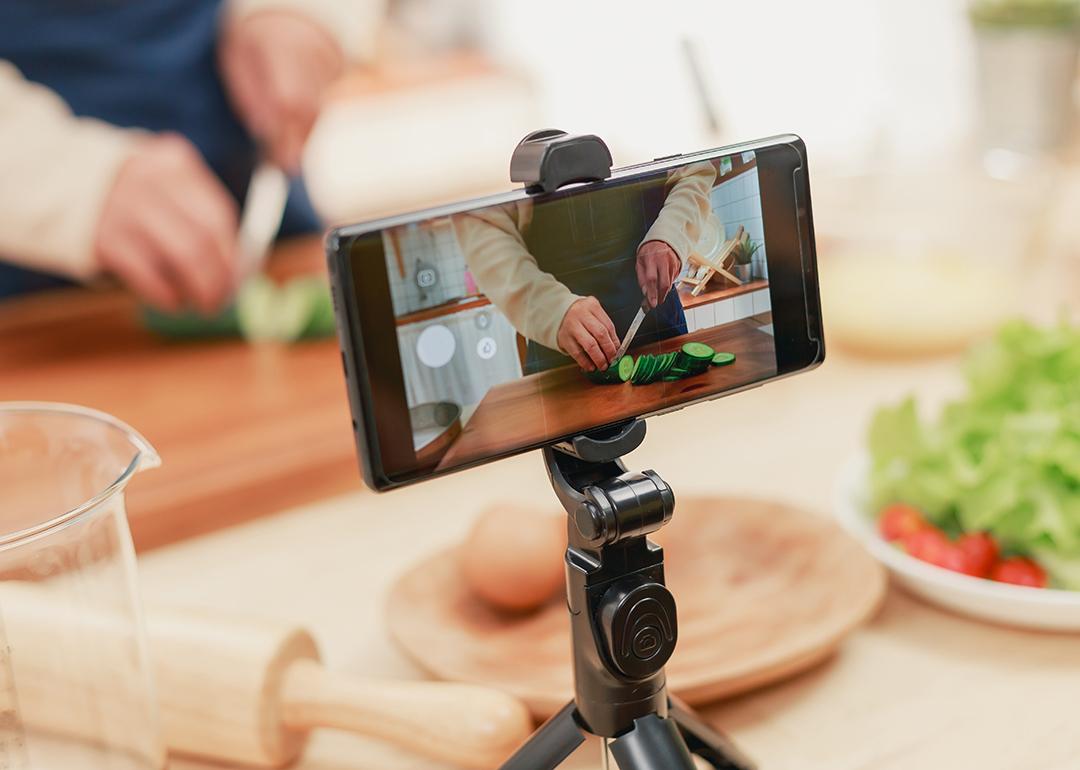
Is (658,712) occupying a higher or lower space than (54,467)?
lower

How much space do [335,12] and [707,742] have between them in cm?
140

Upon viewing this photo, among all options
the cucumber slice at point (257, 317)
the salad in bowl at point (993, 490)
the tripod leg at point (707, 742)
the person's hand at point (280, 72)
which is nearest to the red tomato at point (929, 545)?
the salad in bowl at point (993, 490)

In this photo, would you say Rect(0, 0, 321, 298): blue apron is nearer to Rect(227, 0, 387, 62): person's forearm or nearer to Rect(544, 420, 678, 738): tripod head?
Rect(227, 0, 387, 62): person's forearm

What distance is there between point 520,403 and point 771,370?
14cm

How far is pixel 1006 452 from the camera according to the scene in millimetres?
843

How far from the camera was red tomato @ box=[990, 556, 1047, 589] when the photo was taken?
830 millimetres

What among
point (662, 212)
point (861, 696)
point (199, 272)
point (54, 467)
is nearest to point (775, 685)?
point (861, 696)

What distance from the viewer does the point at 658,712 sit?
0.60m

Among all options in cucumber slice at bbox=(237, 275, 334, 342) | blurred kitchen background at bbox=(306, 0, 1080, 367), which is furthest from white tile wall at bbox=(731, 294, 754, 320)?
cucumber slice at bbox=(237, 275, 334, 342)

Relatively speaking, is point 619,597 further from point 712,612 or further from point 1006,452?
point 1006,452

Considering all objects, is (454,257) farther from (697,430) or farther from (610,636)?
(697,430)

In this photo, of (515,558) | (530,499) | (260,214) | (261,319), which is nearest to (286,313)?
(261,319)

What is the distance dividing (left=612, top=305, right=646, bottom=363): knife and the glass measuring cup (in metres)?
0.26

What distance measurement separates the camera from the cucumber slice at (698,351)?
56 centimetres
